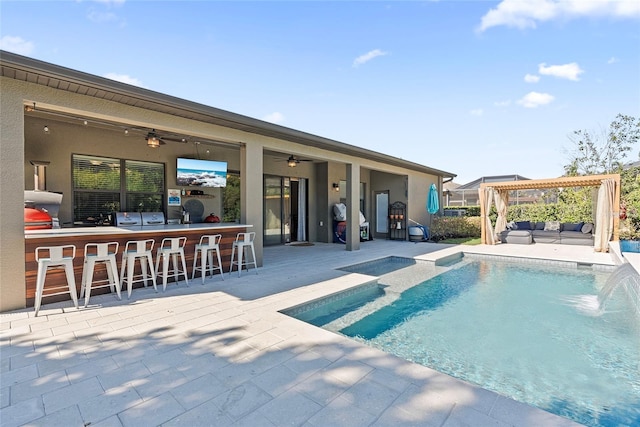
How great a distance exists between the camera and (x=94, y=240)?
15.1ft

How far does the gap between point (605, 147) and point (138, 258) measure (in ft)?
70.7

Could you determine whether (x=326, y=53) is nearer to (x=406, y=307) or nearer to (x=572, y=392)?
(x=406, y=307)

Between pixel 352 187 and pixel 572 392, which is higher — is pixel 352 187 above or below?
above

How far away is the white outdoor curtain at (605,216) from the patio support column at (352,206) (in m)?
7.40

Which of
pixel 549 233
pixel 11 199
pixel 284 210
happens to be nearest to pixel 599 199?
pixel 549 233

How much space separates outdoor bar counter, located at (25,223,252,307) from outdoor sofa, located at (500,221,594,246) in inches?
412

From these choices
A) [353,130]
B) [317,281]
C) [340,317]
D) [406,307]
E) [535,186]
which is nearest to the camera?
[340,317]

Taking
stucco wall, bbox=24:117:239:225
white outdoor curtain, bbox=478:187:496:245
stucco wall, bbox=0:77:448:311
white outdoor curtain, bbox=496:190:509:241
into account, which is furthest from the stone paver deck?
white outdoor curtain, bbox=496:190:509:241

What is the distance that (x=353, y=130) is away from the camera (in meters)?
15.8

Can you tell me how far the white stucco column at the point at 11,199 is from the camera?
12.3 ft

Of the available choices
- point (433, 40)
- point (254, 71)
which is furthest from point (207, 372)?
point (433, 40)

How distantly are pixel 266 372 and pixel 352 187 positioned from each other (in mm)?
7456

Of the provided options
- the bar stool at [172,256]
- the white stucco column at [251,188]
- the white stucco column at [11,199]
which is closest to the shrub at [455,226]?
the white stucco column at [251,188]

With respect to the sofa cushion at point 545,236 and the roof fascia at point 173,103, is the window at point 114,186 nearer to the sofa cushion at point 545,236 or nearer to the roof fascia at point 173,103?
the roof fascia at point 173,103
